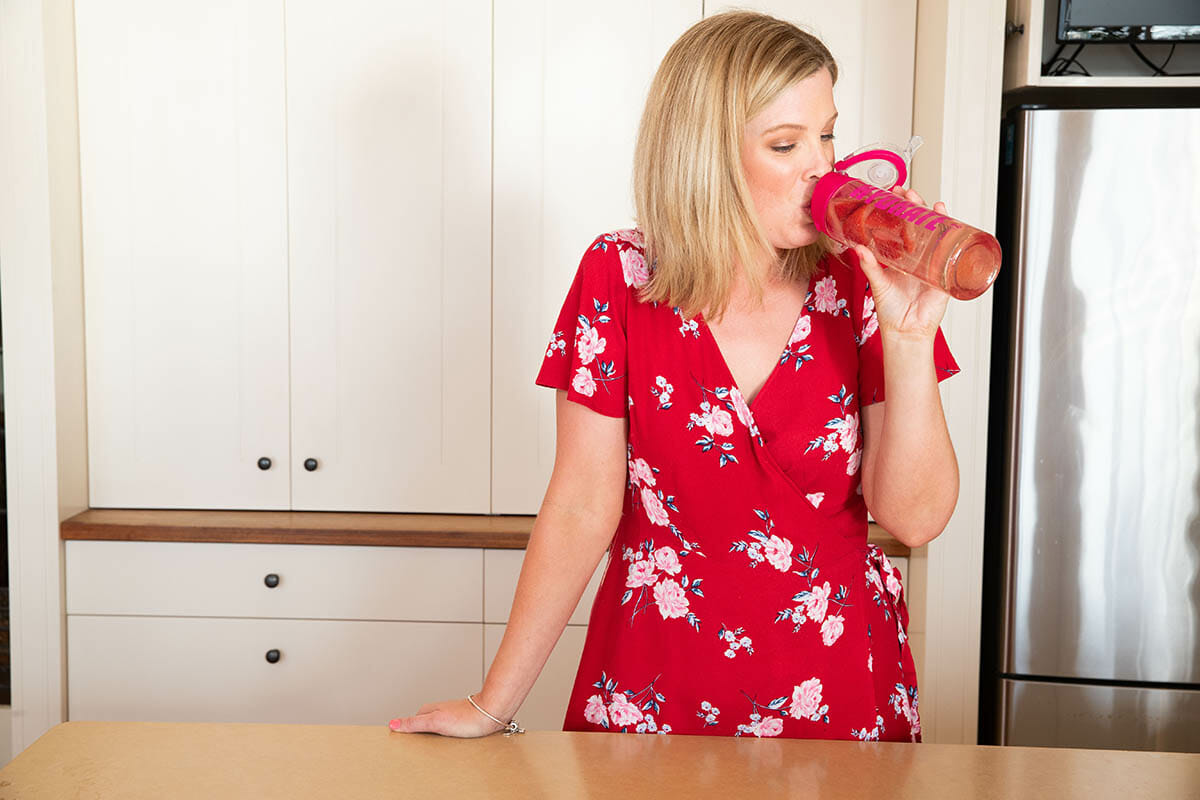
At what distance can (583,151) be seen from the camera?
84.5 inches

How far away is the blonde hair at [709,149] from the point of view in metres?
0.99

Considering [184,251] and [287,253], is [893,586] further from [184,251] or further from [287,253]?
[184,251]

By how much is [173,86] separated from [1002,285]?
1660 millimetres

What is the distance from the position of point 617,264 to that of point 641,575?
0.32 m

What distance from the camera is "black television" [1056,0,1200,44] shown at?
1816mm

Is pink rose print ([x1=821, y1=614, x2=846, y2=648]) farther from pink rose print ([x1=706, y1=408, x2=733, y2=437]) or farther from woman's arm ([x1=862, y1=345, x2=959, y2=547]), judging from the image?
pink rose print ([x1=706, y1=408, x2=733, y2=437])

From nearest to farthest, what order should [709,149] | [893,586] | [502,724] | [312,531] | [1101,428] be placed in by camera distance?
[502,724] < [709,149] < [893,586] < [1101,428] < [312,531]

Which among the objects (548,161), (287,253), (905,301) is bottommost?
(905,301)

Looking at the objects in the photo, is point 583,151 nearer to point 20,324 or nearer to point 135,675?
point 20,324

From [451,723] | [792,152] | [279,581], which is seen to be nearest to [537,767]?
[451,723]

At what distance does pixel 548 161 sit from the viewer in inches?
84.5

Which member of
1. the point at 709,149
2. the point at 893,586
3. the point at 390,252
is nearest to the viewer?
the point at 709,149

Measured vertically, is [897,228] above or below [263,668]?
above

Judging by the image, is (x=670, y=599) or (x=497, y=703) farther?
(x=670, y=599)
